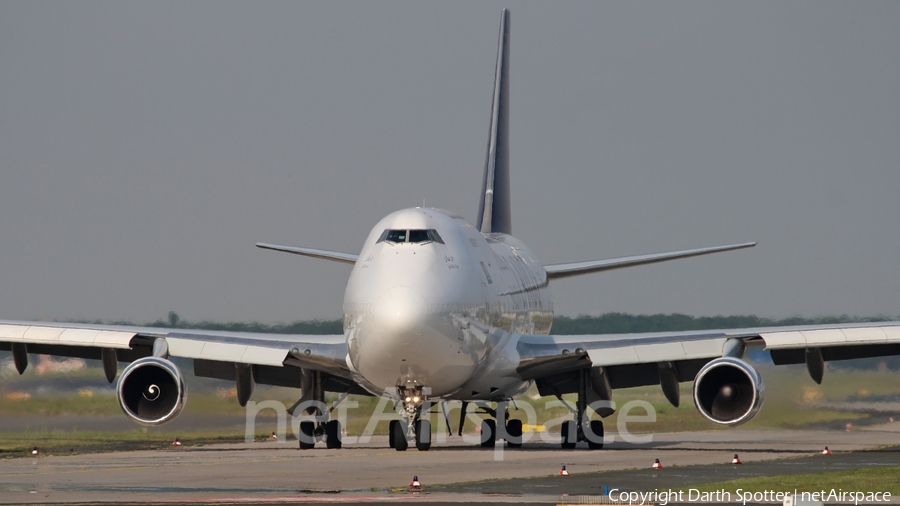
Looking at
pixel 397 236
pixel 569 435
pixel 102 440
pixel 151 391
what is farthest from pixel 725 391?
pixel 102 440

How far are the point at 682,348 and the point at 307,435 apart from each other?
678 centimetres

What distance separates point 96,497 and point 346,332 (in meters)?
6.64

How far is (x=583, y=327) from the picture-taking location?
37.7 meters

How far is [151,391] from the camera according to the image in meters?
22.2

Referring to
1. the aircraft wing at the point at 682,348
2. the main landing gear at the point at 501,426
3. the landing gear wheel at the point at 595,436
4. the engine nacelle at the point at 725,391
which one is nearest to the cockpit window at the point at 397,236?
the aircraft wing at the point at 682,348

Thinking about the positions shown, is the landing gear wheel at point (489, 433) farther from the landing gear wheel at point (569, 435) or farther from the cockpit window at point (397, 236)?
the cockpit window at point (397, 236)

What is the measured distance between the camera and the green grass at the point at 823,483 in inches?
616

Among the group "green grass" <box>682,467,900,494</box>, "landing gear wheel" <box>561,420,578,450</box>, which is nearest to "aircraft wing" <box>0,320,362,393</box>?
"landing gear wheel" <box>561,420,578,450</box>

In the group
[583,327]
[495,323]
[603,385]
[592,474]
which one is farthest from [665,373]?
[583,327]

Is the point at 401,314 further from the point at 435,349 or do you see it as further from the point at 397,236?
the point at 397,236

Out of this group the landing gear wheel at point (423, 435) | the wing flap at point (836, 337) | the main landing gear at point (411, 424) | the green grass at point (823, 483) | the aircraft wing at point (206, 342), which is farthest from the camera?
the aircraft wing at point (206, 342)

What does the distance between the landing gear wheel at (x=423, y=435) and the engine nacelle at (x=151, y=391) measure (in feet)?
12.1

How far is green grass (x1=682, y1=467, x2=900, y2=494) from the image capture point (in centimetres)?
1565

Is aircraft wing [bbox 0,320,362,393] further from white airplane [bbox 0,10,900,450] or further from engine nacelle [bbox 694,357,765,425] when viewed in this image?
engine nacelle [bbox 694,357,765,425]
